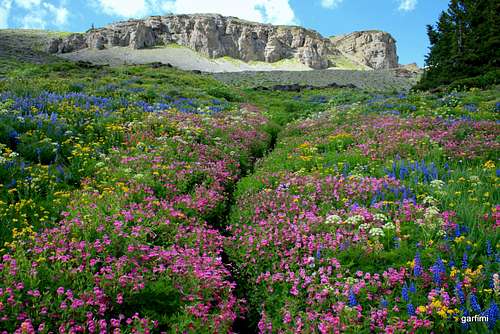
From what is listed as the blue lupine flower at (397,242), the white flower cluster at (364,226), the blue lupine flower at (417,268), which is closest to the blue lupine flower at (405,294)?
the blue lupine flower at (417,268)

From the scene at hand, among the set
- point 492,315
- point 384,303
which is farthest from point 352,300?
point 492,315

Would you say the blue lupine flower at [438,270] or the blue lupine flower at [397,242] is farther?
the blue lupine flower at [397,242]

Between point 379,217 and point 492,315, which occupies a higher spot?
point 379,217

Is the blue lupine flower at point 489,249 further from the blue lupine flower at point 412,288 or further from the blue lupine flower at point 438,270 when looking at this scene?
the blue lupine flower at point 412,288

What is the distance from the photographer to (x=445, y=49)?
132 ft

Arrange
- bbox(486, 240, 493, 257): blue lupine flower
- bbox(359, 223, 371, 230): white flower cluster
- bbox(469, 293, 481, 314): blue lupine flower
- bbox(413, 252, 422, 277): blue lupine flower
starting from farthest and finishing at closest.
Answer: bbox(359, 223, 371, 230): white flower cluster → bbox(486, 240, 493, 257): blue lupine flower → bbox(413, 252, 422, 277): blue lupine flower → bbox(469, 293, 481, 314): blue lupine flower

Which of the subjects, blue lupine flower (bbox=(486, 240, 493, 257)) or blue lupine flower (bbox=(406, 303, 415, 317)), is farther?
blue lupine flower (bbox=(486, 240, 493, 257))

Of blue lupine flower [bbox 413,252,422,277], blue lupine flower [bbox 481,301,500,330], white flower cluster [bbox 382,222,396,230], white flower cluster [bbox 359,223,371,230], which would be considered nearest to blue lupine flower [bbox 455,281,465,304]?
blue lupine flower [bbox 481,301,500,330]

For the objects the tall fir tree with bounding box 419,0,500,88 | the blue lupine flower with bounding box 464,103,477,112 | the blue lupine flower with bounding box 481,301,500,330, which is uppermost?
the tall fir tree with bounding box 419,0,500,88

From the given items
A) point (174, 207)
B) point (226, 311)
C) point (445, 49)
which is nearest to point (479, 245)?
point (226, 311)

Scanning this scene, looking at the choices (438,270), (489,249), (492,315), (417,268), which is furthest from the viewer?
(489,249)

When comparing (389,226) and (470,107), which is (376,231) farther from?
(470,107)

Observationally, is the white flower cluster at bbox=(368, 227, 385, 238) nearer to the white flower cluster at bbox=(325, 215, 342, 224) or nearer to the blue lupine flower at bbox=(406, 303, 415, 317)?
the white flower cluster at bbox=(325, 215, 342, 224)

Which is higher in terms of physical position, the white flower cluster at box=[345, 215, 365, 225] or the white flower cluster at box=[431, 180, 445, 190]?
the white flower cluster at box=[431, 180, 445, 190]
